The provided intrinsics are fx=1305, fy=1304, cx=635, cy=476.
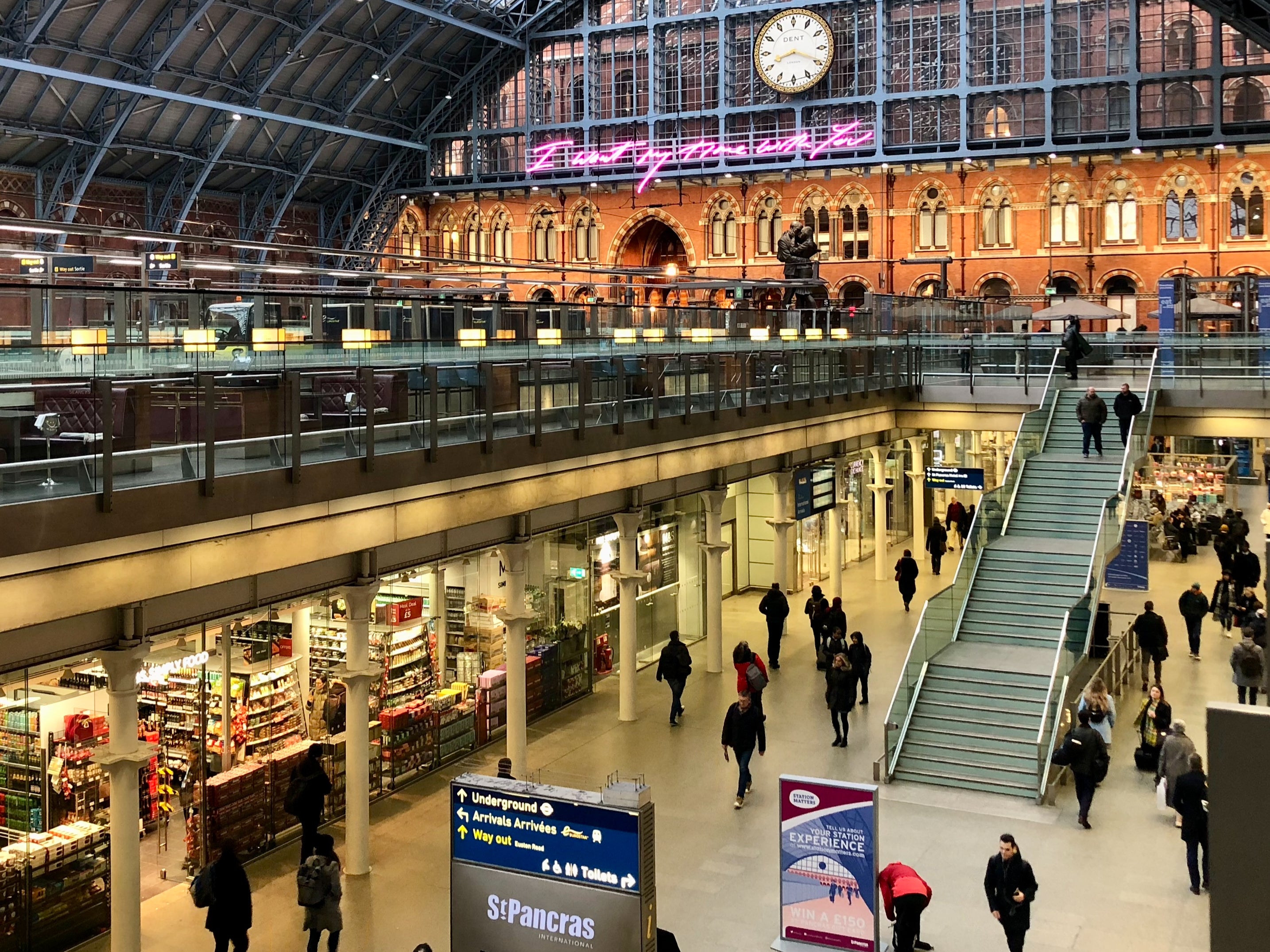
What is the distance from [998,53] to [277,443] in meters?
39.6

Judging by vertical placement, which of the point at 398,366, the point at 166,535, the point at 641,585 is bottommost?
the point at 641,585

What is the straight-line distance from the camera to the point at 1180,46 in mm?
41812

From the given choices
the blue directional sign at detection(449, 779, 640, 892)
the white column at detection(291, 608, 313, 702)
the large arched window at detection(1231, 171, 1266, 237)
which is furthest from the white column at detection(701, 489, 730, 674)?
the large arched window at detection(1231, 171, 1266, 237)

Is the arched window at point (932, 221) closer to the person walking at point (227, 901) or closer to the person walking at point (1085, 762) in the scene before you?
the person walking at point (1085, 762)

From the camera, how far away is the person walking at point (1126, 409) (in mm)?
20703

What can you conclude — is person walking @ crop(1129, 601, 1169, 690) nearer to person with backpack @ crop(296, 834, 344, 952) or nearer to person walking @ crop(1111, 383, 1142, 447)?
person walking @ crop(1111, 383, 1142, 447)

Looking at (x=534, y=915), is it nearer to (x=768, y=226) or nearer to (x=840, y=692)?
(x=840, y=692)

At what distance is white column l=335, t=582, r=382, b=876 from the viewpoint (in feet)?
39.1

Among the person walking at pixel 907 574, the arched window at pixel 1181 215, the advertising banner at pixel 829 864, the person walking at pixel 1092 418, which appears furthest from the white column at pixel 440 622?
the arched window at pixel 1181 215

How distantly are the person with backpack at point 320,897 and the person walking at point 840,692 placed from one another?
672 centimetres

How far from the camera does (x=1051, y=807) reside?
13492mm

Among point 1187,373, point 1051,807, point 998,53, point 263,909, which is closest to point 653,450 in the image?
point 1051,807

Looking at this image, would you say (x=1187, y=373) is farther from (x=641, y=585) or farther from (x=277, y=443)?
(x=277, y=443)

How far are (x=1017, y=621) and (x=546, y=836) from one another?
11.3 m
